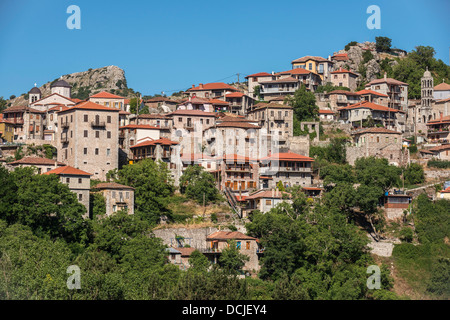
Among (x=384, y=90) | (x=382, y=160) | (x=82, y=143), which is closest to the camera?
(x=82, y=143)

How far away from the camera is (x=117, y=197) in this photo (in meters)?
82.5

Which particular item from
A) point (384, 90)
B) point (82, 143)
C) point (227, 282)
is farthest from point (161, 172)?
point (384, 90)

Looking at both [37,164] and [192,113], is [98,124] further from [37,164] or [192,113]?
[192,113]

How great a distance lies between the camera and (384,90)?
126125mm

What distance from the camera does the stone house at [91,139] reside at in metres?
90.6

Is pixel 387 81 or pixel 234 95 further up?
pixel 387 81

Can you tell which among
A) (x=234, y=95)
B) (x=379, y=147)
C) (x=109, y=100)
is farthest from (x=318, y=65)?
(x=109, y=100)

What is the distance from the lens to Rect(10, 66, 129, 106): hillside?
159613 mm

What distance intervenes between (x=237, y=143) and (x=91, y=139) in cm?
1834

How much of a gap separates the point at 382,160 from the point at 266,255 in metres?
29.9

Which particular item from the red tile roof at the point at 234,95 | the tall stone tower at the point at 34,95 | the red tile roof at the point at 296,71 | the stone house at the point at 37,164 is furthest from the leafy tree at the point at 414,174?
the tall stone tower at the point at 34,95

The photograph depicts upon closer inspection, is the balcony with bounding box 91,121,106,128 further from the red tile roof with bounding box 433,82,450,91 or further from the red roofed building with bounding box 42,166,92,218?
the red tile roof with bounding box 433,82,450,91

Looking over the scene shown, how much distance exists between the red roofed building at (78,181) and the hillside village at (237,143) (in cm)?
11

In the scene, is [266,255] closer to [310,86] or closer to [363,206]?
[363,206]
